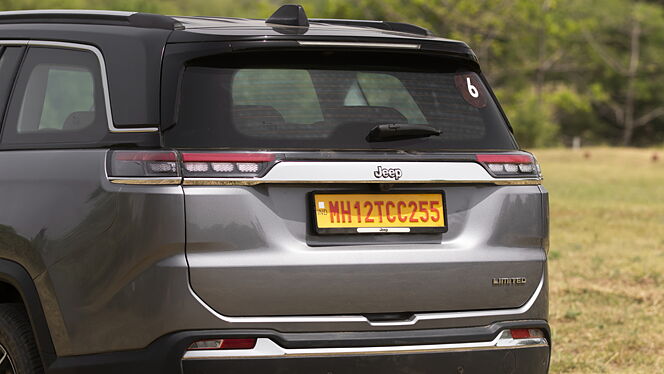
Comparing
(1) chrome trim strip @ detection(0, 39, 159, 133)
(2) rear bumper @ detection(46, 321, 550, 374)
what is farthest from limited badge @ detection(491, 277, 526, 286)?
(1) chrome trim strip @ detection(0, 39, 159, 133)

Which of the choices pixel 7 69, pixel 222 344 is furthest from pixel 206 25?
pixel 222 344

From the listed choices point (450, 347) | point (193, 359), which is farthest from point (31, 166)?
point (450, 347)

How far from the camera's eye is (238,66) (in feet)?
14.5

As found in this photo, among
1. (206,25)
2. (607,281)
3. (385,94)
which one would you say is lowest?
(607,281)

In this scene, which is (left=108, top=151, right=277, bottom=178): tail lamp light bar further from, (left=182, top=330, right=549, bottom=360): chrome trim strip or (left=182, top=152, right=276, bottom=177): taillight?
(left=182, top=330, right=549, bottom=360): chrome trim strip

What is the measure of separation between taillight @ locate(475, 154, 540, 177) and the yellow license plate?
240 millimetres

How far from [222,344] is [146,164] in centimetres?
68

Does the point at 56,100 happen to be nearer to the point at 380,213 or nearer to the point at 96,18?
the point at 96,18

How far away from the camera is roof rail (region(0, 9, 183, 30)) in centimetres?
454

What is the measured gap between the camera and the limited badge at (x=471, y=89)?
4.72 m

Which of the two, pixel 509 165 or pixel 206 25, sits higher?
pixel 206 25

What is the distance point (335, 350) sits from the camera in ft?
14.1

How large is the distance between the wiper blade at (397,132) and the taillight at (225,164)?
1.41ft

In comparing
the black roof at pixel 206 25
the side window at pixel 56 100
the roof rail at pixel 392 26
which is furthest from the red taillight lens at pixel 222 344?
the roof rail at pixel 392 26
